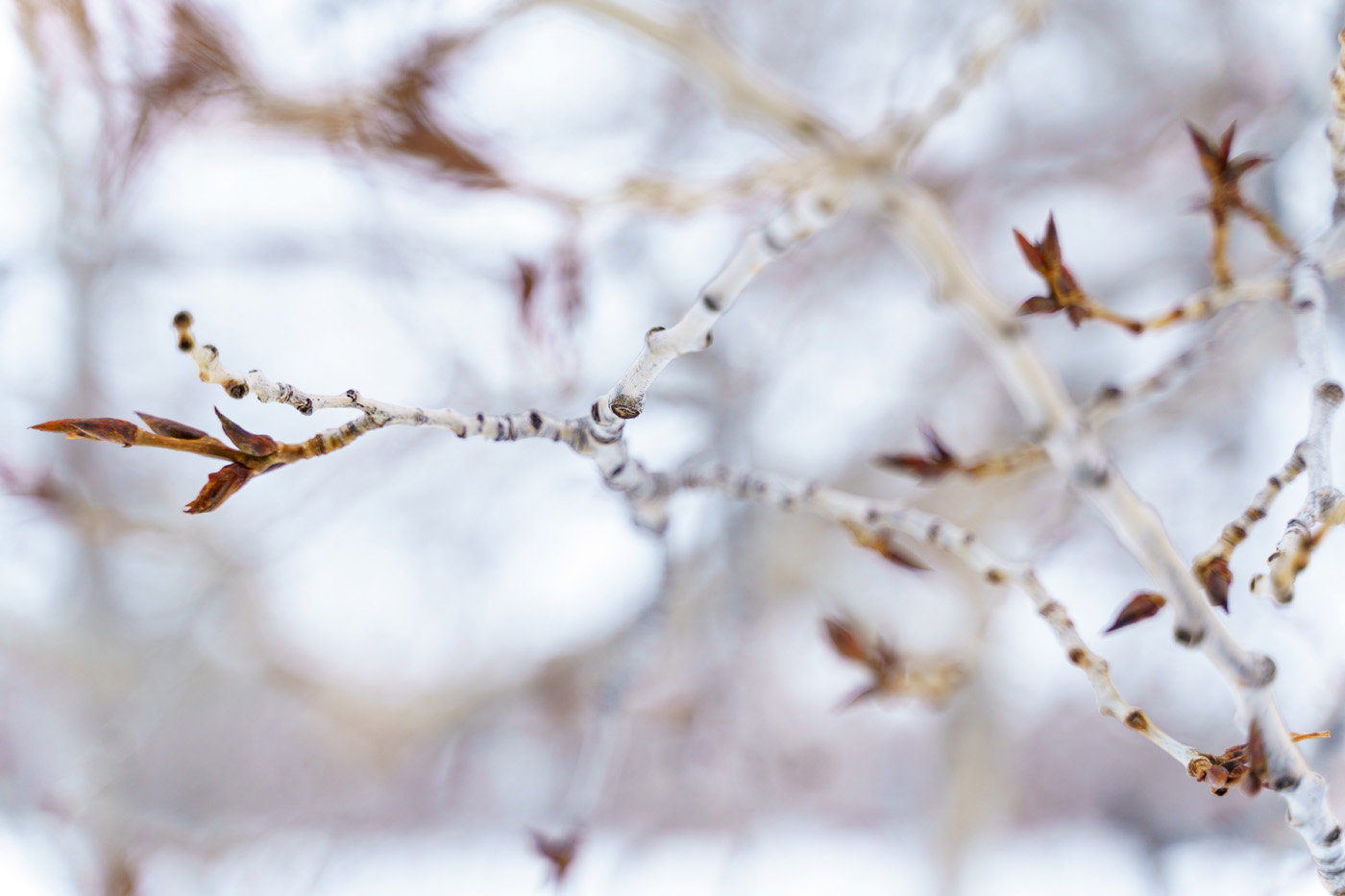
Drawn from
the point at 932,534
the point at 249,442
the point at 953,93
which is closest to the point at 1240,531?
the point at 932,534

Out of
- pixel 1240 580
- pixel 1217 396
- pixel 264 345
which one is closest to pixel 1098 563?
pixel 1240 580

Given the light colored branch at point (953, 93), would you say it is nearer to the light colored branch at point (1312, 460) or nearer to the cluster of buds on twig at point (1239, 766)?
the light colored branch at point (1312, 460)

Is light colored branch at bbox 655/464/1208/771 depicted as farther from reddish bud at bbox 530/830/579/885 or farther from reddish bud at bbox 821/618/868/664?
reddish bud at bbox 530/830/579/885

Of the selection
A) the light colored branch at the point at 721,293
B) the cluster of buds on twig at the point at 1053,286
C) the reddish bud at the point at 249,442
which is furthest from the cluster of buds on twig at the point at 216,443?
the cluster of buds on twig at the point at 1053,286

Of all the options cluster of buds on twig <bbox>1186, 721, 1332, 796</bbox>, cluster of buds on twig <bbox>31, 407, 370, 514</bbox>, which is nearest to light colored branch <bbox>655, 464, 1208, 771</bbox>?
cluster of buds on twig <bbox>1186, 721, 1332, 796</bbox>

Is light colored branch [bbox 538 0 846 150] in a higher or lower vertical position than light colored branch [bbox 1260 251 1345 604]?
higher

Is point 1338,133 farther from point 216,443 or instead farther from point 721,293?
point 216,443
